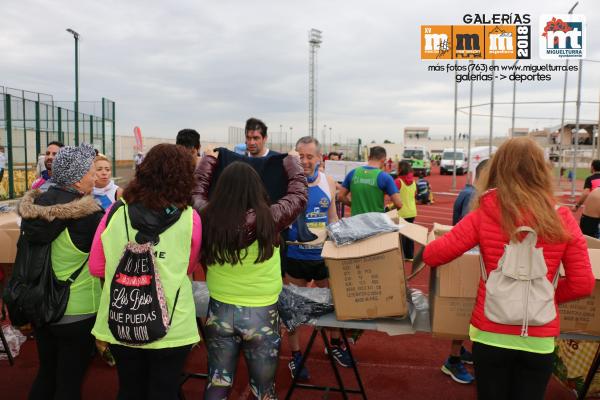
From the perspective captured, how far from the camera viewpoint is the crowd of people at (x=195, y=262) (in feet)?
6.56

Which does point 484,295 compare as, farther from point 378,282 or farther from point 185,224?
point 185,224

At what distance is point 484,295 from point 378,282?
0.72m

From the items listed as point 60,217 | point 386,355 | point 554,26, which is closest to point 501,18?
point 554,26

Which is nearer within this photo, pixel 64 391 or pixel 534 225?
pixel 534 225

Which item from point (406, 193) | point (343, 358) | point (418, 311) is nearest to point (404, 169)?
point (406, 193)

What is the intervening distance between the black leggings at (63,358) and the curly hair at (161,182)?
0.79 metres

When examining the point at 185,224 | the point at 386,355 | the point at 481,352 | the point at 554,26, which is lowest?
the point at 386,355

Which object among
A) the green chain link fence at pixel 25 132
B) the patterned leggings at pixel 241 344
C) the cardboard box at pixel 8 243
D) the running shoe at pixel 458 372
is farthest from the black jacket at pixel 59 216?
the green chain link fence at pixel 25 132

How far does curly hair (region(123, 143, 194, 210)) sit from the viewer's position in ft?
6.91

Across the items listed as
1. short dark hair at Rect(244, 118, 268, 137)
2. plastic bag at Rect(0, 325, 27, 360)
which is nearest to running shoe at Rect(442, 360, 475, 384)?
short dark hair at Rect(244, 118, 268, 137)

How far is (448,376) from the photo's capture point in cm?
383

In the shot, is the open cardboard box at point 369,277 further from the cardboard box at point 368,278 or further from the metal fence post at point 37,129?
the metal fence post at point 37,129

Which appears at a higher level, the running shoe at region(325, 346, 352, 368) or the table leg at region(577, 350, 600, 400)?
the table leg at region(577, 350, 600, 400)

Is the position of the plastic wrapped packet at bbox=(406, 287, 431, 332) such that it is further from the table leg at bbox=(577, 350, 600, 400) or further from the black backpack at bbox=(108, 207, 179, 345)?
the black backpack at bbox=(108, 207, 179, 345)
